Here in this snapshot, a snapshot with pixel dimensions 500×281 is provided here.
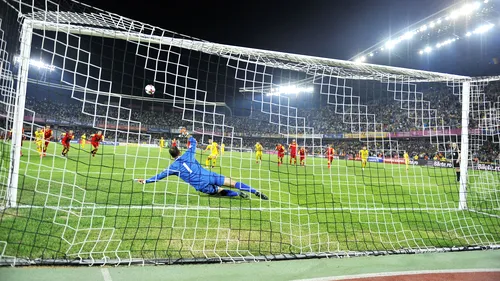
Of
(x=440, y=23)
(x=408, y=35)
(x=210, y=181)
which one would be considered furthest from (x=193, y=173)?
(x=408, y=35)

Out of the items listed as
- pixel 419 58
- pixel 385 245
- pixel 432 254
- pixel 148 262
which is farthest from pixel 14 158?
pixel 419 58

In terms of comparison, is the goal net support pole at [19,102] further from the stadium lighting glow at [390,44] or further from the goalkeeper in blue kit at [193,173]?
the stadium lighting glow at [390,44]

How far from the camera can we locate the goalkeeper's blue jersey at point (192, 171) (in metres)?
6.72

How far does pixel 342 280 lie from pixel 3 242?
3.95 metres

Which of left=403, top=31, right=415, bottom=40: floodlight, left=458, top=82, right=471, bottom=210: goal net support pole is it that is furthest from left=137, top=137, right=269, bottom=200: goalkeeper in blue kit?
left=403, top=31, right=415, bottom=40: floodlight

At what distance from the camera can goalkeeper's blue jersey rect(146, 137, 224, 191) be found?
6.72m

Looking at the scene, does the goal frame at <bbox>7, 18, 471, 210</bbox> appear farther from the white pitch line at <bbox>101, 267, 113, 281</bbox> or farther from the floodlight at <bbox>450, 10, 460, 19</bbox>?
the floodlight at <bbox>450, 10, 460, 19</bbox>

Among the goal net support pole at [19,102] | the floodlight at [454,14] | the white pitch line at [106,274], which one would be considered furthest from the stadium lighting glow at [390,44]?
the white pitch line at [106,274]

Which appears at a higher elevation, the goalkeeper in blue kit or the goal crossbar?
the goal crossbar

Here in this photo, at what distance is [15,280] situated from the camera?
3004mm

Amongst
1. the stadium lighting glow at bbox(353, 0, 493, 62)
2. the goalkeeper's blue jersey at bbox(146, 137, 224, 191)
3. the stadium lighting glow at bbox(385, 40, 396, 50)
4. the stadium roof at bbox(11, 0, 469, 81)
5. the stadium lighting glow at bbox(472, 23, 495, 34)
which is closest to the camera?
the stadium roof at bbox(11, 0, 469, 81)

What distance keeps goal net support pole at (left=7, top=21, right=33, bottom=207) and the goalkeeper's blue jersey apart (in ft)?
8.45

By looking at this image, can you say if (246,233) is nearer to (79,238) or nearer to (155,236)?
(155,236)

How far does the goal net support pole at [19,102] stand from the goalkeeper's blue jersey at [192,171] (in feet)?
8.45
